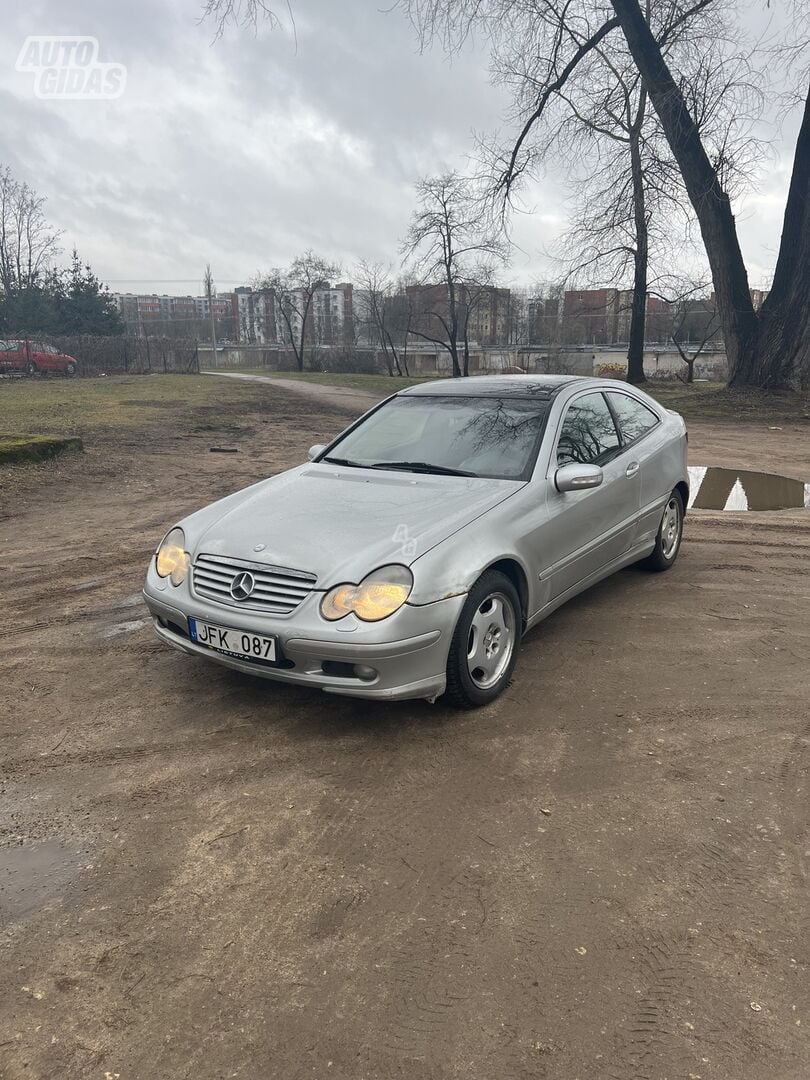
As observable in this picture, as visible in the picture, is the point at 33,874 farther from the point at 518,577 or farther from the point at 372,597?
the point at 518,577

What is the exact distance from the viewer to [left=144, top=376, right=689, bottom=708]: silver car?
339 centimetres

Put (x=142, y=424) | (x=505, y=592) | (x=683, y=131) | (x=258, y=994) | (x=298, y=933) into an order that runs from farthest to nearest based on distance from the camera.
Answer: (x=683, y=131)
(x=142, y=424)
(x=505, y=592)
(x=298, y=933)
(x=258, y=994)

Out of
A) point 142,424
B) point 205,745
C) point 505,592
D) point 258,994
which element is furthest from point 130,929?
point 142,424

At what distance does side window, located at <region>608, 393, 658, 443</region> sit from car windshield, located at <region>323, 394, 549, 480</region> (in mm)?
868

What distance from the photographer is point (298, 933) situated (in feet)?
7.89

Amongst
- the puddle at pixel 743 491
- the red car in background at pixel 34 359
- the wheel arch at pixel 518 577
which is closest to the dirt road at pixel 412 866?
the wheel arch at pixel 518 577

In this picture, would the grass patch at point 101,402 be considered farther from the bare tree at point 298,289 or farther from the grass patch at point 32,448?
the bare tree at point 298,289

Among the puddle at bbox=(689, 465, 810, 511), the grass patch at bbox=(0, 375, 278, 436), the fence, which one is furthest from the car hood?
the fence

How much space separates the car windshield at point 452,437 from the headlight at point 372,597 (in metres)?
1.18

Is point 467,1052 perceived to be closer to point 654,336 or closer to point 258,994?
point 258,994

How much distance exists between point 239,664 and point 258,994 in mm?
1623

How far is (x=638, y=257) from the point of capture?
27406mm

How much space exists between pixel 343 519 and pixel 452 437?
123 cm

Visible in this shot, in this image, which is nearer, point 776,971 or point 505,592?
point 776,971
